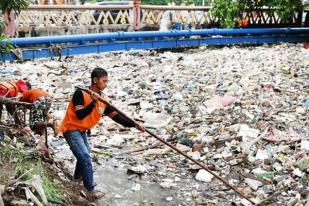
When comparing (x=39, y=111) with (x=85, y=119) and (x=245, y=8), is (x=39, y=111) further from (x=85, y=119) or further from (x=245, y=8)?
(x=245, y=8)

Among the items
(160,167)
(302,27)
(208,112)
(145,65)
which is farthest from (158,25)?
(160,167)

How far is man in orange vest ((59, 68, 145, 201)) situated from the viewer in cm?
412

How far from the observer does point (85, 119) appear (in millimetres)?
4355

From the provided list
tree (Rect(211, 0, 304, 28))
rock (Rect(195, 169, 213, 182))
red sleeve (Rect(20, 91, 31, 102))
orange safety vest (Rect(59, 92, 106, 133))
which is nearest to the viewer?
orange safety vest (Rect(59, 92, 106, 133))

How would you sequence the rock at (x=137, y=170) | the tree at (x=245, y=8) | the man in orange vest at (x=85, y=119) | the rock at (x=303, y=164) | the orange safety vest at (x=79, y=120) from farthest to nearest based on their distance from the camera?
the tree at (x=245, y=8), the rock at (x=137, y=170), the rock at (x=303, y=164), the orange safety vest at (x=79, y=120), the man in orange vest at (x=85, y=119)

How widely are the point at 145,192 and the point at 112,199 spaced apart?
1.45 ft

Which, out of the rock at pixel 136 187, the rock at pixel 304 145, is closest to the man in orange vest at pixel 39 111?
the rock at pixel 136 187

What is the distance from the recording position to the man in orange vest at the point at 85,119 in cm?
412

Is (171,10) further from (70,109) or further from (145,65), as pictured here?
(70,109)

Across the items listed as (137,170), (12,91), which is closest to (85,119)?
(12,91)

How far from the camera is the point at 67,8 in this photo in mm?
14609

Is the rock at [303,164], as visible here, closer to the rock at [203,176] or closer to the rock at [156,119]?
the rock at [203,176]

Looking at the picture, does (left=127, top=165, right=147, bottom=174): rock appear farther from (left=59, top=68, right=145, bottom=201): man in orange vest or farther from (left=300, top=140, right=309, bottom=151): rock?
(left=300, top=140, right=309, bottom=151): rock

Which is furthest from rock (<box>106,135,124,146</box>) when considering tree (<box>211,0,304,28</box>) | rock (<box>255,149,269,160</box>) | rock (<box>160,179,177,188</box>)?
tree (<box>211,0,304,28</box>)
